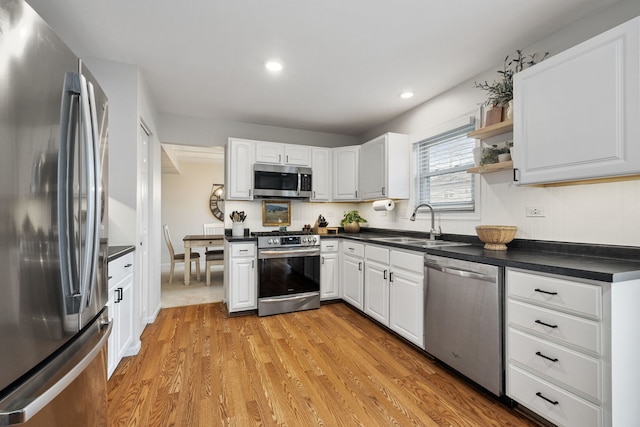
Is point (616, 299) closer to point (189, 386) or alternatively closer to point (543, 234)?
point (543, 234)

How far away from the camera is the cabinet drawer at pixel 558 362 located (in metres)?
1.40

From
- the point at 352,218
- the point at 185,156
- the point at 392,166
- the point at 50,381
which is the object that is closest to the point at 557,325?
the point at 50,381

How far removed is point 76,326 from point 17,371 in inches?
10.4

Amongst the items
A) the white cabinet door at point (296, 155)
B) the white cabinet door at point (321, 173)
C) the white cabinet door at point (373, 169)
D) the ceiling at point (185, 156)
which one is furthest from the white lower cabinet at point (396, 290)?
the ceiling at point (185, 156)

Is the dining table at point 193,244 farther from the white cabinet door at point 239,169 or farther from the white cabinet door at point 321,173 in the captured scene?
the white cabinet door at point 321,173

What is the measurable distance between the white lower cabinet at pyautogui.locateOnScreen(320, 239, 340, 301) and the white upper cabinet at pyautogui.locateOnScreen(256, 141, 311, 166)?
119 cm

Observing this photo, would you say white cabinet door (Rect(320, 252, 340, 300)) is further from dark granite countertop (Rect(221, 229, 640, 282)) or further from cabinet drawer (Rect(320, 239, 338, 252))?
dark granite countertop (Rect(221, 229, 640, 282))

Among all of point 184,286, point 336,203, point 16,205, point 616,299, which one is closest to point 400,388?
point 616,299

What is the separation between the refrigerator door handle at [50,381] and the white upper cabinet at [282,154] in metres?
3.04

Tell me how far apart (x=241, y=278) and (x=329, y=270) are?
44.2 inches

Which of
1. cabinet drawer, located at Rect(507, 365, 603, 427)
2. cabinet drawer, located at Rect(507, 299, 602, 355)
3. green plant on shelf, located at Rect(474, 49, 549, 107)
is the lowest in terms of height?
cabinet drawer, located at Rect(507, 365, 603, 427)

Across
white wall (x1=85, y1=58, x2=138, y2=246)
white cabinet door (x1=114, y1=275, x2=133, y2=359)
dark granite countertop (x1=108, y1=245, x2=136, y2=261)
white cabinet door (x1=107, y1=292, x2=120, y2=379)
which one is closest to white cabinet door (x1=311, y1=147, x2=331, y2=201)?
white wall (x1=85, y1=58, x2=138, y2=246)

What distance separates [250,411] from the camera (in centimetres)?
179

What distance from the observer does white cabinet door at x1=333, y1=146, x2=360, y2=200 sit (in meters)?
Answer: 4.21
